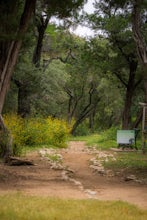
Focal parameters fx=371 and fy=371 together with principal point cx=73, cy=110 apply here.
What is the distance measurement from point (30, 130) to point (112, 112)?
98.0 ft

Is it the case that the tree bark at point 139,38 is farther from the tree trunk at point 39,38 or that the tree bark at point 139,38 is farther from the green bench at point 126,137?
the tree trunk at point 39,38

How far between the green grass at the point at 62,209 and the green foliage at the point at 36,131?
9.03 m

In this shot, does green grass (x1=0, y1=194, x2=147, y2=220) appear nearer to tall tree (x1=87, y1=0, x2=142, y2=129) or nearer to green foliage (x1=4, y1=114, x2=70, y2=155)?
green foliage (x1=4, y1=114, x2=70, y2=155)

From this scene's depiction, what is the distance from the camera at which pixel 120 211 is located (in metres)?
5.57

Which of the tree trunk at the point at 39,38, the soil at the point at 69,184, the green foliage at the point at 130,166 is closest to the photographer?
the soil at the point at 69,184

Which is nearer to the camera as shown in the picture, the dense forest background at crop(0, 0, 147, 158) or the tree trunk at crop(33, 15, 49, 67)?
the dense forest background at crop(0, 0, 147, 158)

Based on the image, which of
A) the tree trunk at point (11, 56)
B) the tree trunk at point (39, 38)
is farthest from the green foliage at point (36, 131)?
the tree trunk at point (11, 56)

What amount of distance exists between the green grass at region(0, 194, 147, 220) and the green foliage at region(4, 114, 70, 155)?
903 cm

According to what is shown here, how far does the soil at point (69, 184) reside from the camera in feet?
23.2

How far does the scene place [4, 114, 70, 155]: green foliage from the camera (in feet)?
50.7

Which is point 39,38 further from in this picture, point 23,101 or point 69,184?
point 69,184

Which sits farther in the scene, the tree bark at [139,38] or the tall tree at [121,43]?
the tall tree at [121,43]

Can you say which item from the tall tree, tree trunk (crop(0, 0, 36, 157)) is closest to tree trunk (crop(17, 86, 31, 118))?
the tall tree

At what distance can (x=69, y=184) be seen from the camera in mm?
8242
